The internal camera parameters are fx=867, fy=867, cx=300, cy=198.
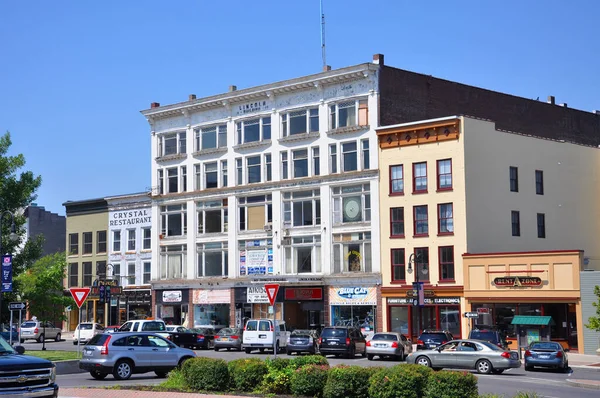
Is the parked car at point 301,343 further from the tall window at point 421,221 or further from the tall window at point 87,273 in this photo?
the tall window at point 87,273

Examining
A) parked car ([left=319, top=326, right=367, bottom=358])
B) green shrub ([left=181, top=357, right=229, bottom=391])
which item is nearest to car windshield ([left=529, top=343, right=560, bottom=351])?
parked car ([left=319, top=326, right=367, bottom=358])

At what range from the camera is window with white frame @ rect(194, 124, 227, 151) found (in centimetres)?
6656

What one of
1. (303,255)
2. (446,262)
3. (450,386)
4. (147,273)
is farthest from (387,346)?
(147,273)

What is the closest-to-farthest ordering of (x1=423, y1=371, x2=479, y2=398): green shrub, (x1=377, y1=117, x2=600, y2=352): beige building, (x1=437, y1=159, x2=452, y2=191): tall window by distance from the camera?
(x1=423, y1=371, x2=479, y2=398): green shrub, (x1=377, y1=117, x2=600, y2=352): beige building, (x1=437, y1=159, x2=452, y2=191): tall window

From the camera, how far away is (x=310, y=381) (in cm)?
2112

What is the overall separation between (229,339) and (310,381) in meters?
29.4

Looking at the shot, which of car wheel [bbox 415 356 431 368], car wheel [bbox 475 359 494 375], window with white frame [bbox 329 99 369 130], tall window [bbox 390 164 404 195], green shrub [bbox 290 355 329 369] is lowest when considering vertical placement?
car wheel [bbox 475 359 494 375]

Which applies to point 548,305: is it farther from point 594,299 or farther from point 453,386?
point 453,386

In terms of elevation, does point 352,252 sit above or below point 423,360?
above

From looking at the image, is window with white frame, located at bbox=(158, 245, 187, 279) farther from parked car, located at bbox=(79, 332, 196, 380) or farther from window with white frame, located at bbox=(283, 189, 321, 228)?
parked car, located at bbox=(79, 332, 196, 380)

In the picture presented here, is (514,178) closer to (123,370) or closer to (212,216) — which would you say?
(212,216)

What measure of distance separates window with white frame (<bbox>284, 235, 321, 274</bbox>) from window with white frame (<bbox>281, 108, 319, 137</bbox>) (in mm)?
7536

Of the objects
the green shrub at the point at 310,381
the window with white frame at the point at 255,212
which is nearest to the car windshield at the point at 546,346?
the green shrub at the point at 310,381

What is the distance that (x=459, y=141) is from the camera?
53250 mm
